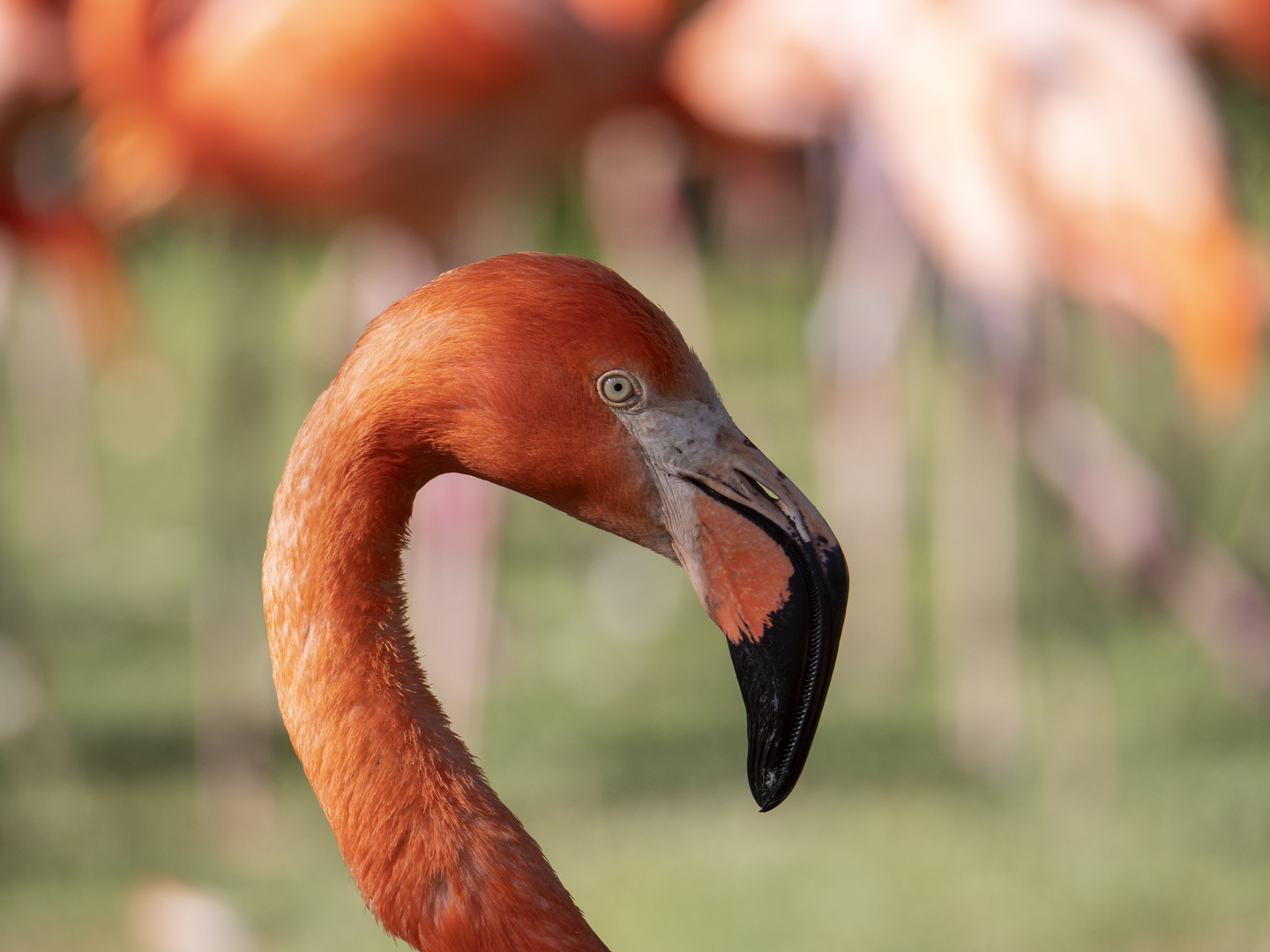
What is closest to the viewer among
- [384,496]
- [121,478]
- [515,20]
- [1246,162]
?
[384,496]

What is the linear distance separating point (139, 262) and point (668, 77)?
16.9 feet

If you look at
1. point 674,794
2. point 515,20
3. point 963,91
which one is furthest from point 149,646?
point 963,91

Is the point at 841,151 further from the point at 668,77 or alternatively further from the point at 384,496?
the point at 384,496

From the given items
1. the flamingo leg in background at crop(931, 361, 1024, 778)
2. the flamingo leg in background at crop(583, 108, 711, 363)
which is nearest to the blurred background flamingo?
the flamingo leg in background at crop(931, 361, 1024, 778)

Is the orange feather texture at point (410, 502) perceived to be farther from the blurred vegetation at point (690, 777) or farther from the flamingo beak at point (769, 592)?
the blurred vegetation at point (690, 777)

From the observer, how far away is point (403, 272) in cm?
391

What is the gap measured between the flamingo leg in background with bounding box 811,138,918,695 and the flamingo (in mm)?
3136

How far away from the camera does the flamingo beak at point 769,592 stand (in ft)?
4.05

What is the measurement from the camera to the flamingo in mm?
1250

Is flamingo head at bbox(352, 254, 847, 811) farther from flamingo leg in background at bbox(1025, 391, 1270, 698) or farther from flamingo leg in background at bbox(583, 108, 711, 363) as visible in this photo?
flamingo leg in background at bbox(583, 108, 711, 363)

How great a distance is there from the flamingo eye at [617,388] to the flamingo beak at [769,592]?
3.2 inches

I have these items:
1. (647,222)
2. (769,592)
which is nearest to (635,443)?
(769,592)

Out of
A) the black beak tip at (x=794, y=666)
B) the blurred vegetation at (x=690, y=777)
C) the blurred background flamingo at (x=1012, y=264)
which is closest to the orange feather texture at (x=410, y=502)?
the black beak tip at (x=794, y=666)

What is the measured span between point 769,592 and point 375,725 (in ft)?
1.21
